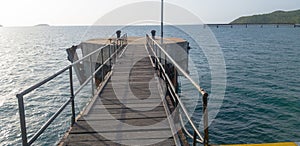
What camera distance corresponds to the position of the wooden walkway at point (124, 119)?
3.99 meters

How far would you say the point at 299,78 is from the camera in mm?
20516

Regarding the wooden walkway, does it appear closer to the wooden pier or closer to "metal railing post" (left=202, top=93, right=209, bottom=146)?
the wooden pier

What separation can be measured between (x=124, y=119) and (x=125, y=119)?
0.06 feet

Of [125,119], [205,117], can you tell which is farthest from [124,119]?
[205,117]

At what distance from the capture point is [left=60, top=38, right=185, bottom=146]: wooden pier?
3985mm

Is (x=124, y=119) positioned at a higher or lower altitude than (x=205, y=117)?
lower

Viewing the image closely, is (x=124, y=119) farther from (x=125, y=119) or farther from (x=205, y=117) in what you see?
(x=205, y=117)

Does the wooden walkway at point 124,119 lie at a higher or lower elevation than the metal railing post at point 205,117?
lower

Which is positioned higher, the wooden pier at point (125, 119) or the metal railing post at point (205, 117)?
the metal railing post at point (205, 117)

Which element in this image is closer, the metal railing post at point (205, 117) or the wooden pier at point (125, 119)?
the metal railing post at point (205, 117)

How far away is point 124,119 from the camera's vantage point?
482 centimetres

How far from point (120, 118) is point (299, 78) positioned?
1988 centimetres

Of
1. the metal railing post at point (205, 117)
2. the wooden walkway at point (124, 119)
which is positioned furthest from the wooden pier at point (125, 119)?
the metal railing post at point (205, 117)

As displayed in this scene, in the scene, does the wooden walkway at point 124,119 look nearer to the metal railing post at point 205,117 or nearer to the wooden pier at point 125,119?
the wooden pier at point 125,119
